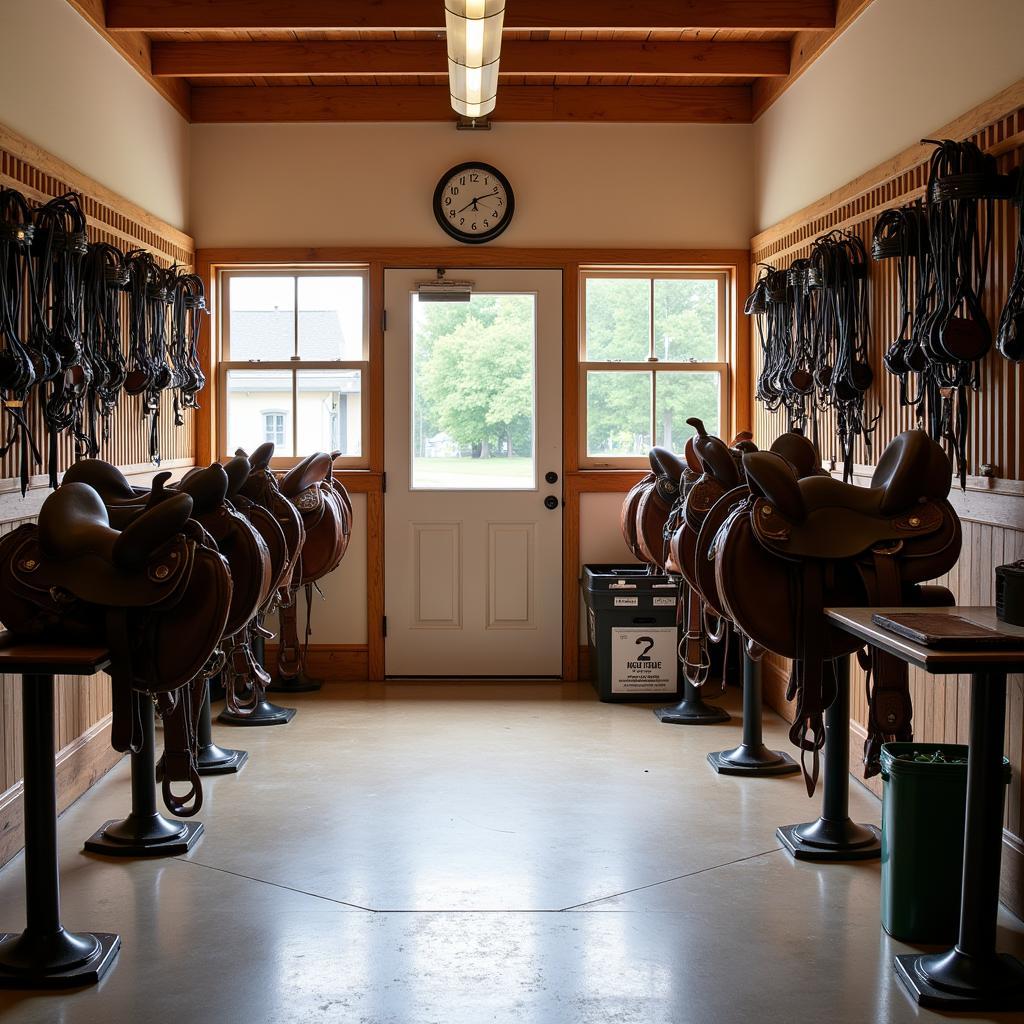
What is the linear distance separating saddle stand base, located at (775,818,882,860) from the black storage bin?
2.21 m

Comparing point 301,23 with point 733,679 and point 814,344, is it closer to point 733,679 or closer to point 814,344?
point 814,344

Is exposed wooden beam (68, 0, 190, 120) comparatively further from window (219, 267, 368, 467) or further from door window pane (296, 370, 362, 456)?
door window pane (296, 370, 362, 456)

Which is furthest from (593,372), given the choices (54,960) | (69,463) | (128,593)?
(54,960)

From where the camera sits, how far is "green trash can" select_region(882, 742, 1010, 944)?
10.0ft

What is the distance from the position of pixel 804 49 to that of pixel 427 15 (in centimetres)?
179

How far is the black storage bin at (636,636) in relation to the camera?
236 inches

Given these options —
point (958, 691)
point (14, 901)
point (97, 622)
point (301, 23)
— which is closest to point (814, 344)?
point (958, 691)

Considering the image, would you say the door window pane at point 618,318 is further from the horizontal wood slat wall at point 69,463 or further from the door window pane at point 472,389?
the horizontal wood slat wall at point 69,463

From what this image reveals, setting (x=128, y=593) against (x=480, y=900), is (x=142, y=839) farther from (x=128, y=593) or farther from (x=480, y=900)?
(x=128, y=593)

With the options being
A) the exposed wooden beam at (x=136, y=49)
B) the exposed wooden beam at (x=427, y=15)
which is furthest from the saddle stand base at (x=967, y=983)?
the exposed wooden beam at (x=136, y=49)

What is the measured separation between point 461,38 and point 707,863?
9.78 ft

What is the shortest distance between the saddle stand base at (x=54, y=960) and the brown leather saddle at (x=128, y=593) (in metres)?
0.53

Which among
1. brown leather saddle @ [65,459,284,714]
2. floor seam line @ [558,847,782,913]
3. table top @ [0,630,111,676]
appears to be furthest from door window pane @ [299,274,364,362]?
table top @ [0,630,111,676]

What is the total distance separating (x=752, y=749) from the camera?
476 centimetres
